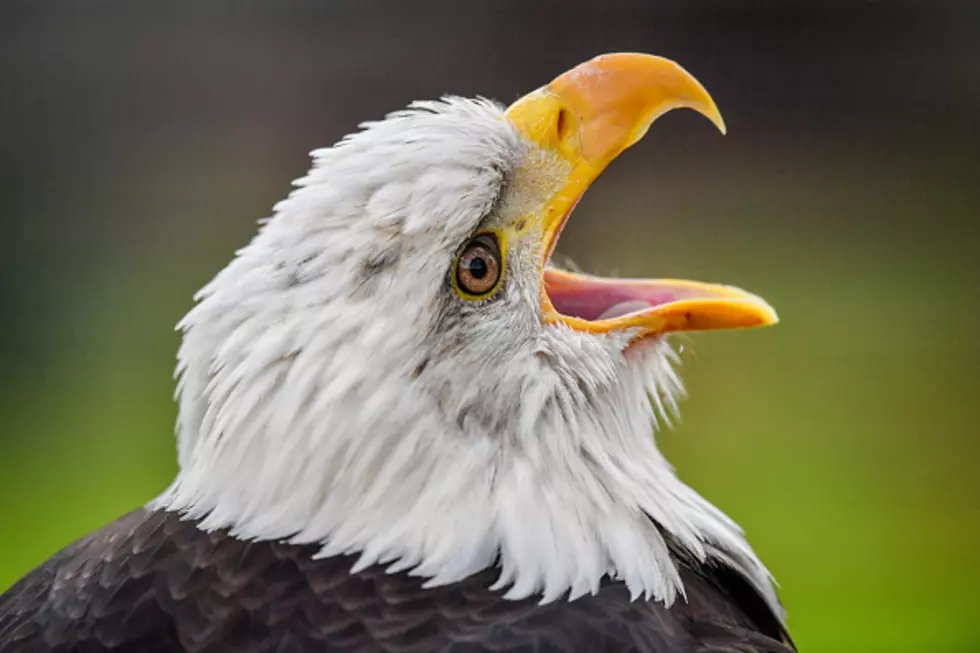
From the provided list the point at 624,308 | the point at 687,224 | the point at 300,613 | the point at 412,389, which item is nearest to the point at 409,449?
the point at 412,389

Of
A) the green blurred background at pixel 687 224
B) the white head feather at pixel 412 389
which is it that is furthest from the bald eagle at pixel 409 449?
the green blurred background at pixel 687 224

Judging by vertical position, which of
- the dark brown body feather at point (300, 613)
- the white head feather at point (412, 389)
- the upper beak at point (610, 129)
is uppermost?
the upper beak at point (610, 129)

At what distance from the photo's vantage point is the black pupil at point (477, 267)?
3.01 feet

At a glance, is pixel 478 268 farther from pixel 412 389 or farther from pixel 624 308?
pixel 624 308

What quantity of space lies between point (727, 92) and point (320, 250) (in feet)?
3.94

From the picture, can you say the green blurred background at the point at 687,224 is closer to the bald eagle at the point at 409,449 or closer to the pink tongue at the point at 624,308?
the pink tongue at the point at 624,308

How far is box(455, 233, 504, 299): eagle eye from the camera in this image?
915mm

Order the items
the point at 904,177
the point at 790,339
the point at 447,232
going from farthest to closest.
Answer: the point at 790,339, the point at 904,177, the point at 447,232

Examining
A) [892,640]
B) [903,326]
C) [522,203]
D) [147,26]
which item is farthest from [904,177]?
[147,26]

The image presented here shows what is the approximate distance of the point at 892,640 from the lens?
2.22 m

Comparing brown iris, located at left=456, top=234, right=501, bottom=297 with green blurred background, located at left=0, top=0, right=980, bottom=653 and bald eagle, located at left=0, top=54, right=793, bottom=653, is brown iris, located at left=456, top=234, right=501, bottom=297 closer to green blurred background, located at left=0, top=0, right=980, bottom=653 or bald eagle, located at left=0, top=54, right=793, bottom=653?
bald eagle, located at left=0, top=54, right=793, bottom=653

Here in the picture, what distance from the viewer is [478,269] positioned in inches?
36.3

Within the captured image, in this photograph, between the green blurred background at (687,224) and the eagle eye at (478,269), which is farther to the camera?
the green blurred background at (687,224)

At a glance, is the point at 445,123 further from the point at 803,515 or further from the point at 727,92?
the point at 803,515
